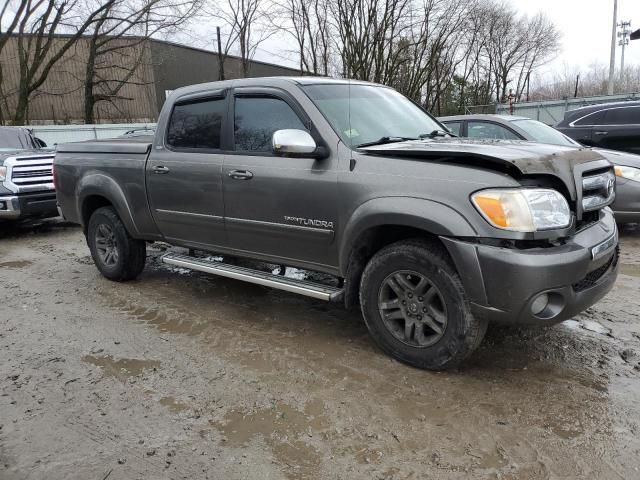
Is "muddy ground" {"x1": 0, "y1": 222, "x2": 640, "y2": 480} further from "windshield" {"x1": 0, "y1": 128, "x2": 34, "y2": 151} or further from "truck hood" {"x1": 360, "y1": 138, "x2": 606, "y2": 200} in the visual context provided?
"windshield" {"x1": 0, "y1": 128, "x2": 34, "y2": 151}

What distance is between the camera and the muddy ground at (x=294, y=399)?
8.10 feet

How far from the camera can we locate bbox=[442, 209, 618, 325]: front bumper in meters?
2.75

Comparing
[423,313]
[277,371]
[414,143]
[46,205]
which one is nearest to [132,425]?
[277,371]

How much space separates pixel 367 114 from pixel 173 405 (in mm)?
2480

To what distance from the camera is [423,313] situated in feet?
10.5

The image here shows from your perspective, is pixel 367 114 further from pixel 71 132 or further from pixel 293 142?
pixel 71 132

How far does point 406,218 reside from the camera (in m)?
3.10

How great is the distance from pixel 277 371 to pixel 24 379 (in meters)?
1.70

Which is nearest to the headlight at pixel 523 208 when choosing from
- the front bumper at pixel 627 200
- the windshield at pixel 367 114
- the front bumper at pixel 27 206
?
the windshield at pixel 367 114

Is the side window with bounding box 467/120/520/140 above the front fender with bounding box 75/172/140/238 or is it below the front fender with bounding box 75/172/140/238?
above

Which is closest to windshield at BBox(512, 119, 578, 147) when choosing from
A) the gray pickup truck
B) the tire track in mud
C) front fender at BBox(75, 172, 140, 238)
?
the gray pickup truck

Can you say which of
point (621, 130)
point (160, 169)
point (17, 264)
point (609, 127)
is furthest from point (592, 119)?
point (17, 264)

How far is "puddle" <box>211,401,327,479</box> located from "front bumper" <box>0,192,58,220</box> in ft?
22.1

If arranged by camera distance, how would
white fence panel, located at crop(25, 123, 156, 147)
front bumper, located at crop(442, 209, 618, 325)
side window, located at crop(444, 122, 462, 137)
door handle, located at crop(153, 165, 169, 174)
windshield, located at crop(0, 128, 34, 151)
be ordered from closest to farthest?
front bumper, located at crop(442, 209, 618, 325) < door handle, located at crop(153, 165, 169, 174) < side window, located at crop(444, 122, 462, 137) < windshield, located at crop(0, 128, 34, 151) < white fence panel, located at crop(25, 123, 156, 147)
